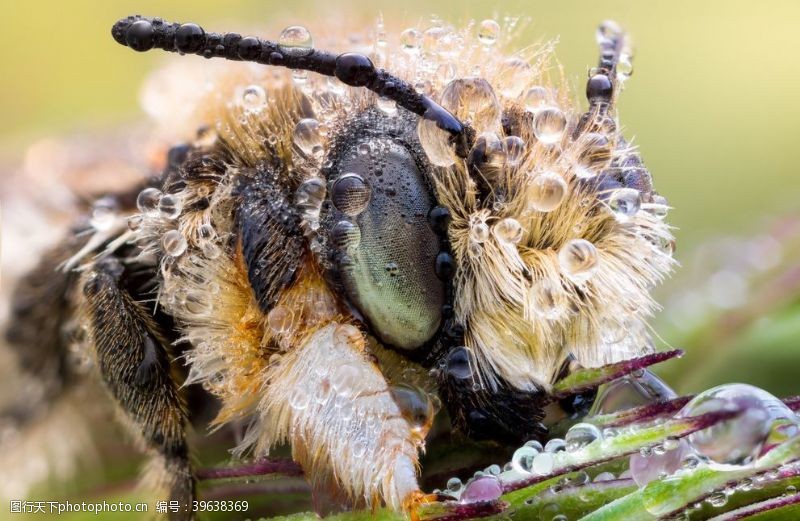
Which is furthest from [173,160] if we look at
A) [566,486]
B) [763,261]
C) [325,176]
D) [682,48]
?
[682,48]

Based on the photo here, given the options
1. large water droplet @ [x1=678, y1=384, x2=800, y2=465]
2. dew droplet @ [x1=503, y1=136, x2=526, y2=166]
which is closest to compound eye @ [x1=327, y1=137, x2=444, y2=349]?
dew droplet @ [x1=503, y1=136, x2=526, y2=166]

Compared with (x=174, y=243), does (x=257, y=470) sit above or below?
below

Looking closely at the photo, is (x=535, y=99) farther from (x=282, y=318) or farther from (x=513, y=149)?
(x=282, y=318)

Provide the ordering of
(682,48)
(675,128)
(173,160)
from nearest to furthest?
1. (173,160)
2. (675,128)
3. (682,48)

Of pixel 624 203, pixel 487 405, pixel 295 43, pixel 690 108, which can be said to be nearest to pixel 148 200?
pixel 295 43

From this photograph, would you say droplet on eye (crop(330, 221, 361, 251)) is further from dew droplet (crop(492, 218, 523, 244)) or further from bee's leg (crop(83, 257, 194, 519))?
bee's leg (crop(83, 257, 194, 519))

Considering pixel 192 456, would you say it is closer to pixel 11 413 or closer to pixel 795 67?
pixel 11 413
